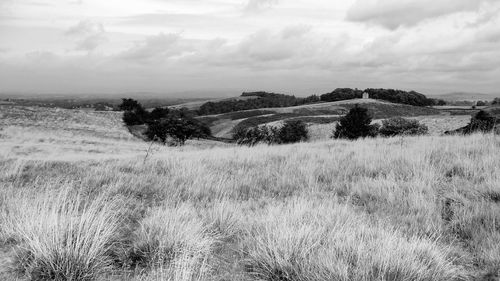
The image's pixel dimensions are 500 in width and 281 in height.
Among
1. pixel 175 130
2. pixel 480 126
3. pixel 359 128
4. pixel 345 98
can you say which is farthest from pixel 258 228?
pixel 345 98

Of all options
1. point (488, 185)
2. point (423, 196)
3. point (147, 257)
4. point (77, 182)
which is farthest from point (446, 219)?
point (77, 182)

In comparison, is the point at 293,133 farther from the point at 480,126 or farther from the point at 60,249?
the point at 60,249

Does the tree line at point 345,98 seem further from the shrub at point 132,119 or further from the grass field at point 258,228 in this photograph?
the grass field at point 258,228

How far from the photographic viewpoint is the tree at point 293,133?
50750 millimetres

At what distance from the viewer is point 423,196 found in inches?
216

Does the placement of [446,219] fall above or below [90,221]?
below

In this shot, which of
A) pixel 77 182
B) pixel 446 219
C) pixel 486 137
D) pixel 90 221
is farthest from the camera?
pixel 486 137

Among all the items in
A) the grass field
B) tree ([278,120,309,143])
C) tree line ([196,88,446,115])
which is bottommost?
tree ([278,120,309,143])

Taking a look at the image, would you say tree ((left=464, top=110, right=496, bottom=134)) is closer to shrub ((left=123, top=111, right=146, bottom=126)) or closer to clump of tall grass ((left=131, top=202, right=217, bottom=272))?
clump of tall grass ((left=131, top=202, right=217, bottom=272))

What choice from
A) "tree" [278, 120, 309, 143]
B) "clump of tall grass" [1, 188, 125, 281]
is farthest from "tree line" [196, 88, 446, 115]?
"clump of tall grass" [1, 188, 125, 281]

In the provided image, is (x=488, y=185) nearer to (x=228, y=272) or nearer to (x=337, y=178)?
(x=337, y=178)

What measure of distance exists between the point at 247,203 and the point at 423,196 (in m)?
2.55

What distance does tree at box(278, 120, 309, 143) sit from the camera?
167 feet

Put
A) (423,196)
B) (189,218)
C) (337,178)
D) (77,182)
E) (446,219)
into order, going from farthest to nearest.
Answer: (337,178) < (77,182) < (423,196) < (446,219) < (189,218)
